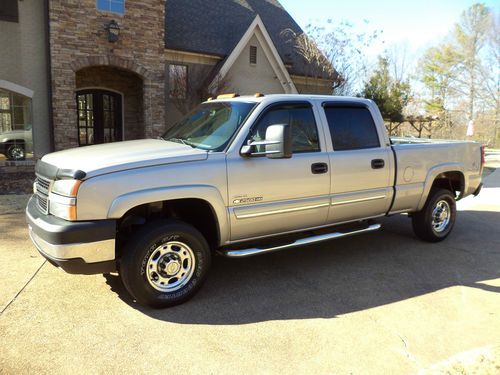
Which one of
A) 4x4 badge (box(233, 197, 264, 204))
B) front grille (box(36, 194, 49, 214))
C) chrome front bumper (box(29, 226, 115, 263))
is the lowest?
chrome front bumper (box(29, 226, 115, 263))

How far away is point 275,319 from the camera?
3865mm

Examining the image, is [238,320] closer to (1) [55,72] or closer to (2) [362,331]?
(2) [362,331]

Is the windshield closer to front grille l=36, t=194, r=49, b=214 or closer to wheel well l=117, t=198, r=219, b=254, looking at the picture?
wheel well l=117, t=198, r=219, b=254

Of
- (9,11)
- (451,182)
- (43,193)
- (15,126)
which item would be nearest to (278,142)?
(43,193)

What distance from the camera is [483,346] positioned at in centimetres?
347

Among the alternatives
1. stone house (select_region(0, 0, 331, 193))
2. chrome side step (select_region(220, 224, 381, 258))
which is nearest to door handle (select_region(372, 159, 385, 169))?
chrome side step (select_region(220, 224, 381, 258))

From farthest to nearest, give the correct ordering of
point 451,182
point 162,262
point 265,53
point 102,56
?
point 265,53 → point 102,56 → point 451,182 → point 162,262

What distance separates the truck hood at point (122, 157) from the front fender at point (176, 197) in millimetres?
248

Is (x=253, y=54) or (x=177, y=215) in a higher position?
(x=253, y=54)

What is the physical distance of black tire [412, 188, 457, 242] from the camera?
240 inches

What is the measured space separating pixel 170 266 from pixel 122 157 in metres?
1.09

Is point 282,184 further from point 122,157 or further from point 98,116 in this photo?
point 98,116

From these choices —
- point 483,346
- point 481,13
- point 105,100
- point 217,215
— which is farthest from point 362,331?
point 481,13

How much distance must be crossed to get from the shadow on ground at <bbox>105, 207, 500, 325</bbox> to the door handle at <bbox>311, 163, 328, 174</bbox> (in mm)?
1217
